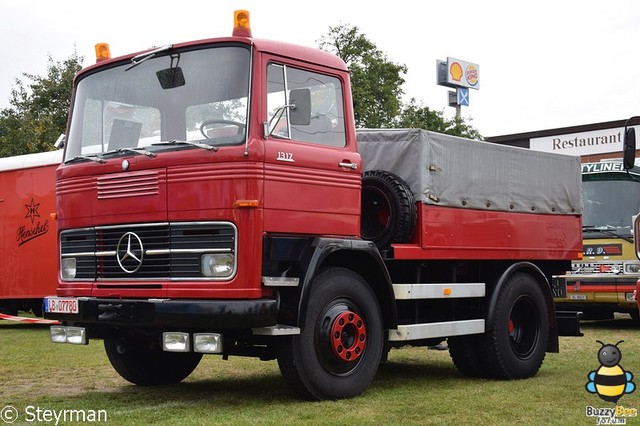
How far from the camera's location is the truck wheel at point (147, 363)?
357 inches

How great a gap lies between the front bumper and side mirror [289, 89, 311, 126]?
1.53 metres

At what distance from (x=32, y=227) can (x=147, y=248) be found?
1049 cm

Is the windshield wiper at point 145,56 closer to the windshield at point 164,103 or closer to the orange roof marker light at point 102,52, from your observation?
the windshield at point 164,103

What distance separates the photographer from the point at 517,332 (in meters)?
10.2

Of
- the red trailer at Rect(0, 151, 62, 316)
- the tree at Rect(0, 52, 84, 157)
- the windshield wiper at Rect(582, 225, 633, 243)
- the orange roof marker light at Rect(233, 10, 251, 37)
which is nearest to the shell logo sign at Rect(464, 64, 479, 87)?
the tree at Rect(0, 52, 84, 157)

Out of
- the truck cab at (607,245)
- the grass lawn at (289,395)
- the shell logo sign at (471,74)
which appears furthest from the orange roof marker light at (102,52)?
the shell logo sign at (471,74)

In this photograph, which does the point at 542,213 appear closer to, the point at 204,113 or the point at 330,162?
the point at 330,162

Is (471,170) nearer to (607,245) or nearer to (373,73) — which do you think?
(607,245)

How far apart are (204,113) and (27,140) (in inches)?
924

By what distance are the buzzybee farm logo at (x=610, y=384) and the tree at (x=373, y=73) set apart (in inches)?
1022

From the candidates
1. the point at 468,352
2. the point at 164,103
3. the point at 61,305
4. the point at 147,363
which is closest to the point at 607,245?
the point at 468,352

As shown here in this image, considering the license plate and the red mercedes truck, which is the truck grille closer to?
the red mercedes truck

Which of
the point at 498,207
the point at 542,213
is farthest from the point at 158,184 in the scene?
the point at 542,213

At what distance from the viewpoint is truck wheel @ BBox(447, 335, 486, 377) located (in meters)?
9.78
